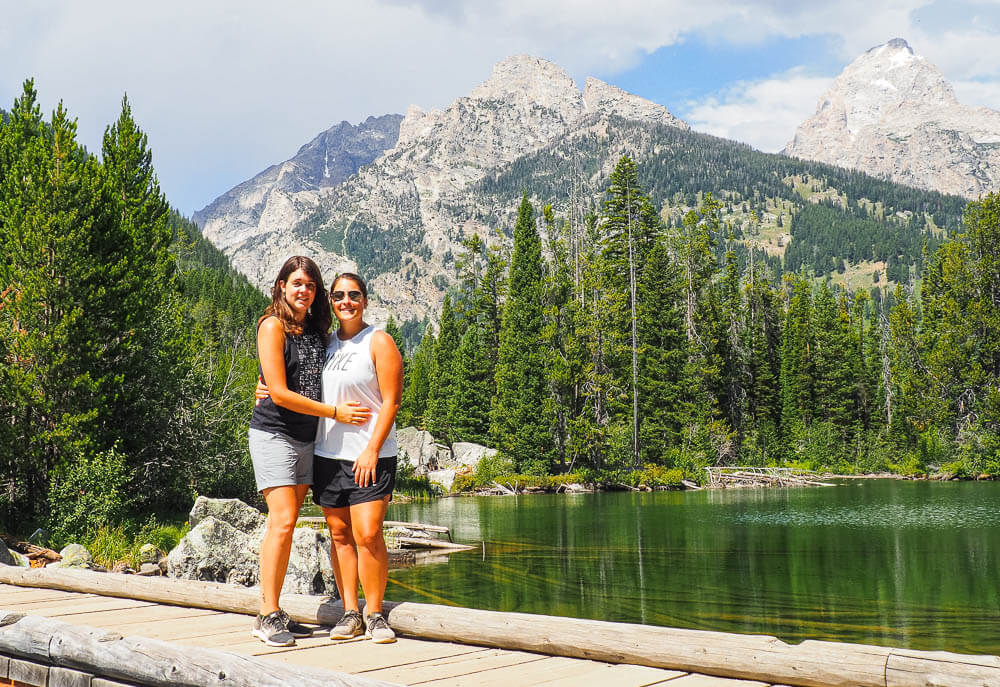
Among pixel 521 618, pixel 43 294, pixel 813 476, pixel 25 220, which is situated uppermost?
pixel 25 220

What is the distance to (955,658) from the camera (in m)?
3.47

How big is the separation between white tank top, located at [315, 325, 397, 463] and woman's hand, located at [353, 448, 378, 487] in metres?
0.08

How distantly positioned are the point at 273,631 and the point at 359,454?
3.99 feet

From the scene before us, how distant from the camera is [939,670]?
3.43 m

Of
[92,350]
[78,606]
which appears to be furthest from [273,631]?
[92,350]

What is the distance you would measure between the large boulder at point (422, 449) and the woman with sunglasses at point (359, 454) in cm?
4452

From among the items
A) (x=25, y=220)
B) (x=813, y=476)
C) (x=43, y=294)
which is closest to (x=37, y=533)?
(x=43, y=294)

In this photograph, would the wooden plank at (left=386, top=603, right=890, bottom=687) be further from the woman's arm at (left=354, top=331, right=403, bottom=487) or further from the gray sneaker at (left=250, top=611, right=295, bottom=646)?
the woman's arm at (left=354, top=331, right=403, bottom=487)

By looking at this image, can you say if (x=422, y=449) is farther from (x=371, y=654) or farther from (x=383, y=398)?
(x=371, y=654)

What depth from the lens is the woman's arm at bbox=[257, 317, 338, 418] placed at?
494 cm

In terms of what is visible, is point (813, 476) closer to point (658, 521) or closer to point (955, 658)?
point (658, 521)

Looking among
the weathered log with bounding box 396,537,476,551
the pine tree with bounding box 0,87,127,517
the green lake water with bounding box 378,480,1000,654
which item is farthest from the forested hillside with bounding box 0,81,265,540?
the green lake water with bounding box 378,480,1000,654

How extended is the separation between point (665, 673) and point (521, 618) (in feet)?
3.20

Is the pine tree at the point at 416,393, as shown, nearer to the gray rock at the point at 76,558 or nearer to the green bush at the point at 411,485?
the green bush at the point at 411,485
